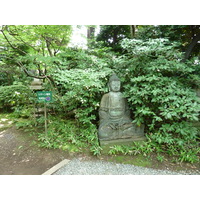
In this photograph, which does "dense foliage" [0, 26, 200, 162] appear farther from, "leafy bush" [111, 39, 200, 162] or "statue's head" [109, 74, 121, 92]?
"statue's head" [109, 74, 121, 92]

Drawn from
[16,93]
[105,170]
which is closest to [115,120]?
[105,170]

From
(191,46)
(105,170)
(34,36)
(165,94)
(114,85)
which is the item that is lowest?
(105,170)

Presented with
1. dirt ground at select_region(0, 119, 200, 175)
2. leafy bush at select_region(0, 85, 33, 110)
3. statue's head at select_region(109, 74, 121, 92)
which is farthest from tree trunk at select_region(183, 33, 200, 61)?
leafy bush at select_region(0, 85, 33, 110)

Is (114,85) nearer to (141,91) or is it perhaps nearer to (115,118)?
(141,91)

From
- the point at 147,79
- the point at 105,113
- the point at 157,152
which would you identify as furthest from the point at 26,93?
the point at 157,152

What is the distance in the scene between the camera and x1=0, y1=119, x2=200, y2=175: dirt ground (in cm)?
257

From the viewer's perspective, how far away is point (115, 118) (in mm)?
3354

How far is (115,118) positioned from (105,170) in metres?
1.32

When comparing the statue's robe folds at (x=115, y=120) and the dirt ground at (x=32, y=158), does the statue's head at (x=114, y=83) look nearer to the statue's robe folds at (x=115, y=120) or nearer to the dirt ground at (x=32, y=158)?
the statue's robe folds at (x=115, y=120)

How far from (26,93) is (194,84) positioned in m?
5.27

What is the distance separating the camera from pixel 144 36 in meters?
4.93

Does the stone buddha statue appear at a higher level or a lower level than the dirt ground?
higher

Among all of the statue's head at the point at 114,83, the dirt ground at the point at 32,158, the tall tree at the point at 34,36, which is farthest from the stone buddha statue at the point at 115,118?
the tall tree at the point at 34,36

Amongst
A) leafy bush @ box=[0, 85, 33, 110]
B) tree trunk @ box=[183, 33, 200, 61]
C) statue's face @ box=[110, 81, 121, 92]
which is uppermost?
tree trunk @ box=[183, 33, 200, 61]
